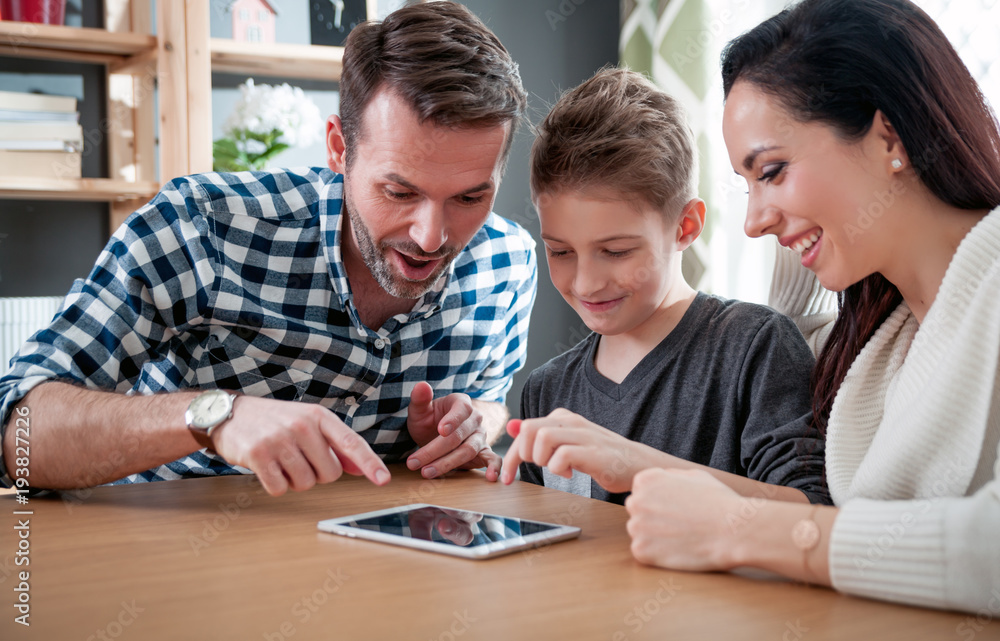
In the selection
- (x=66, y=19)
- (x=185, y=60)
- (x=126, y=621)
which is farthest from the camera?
(x=66, y=19)

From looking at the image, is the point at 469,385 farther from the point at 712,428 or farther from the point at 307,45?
the point at 307,45

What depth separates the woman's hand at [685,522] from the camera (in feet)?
2.63

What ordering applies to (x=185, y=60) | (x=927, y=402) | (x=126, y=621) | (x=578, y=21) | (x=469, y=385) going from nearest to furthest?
1. (x=126, y=621)
2. (x=927, y=402)
3. (x=469, y=385)
4. (x=185, y=60)
5. (x=578, y=21)

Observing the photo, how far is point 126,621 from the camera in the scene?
0.68m

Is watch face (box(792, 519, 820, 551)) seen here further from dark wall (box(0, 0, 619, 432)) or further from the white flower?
A: dark wall (box(0, 0, 619, 432))

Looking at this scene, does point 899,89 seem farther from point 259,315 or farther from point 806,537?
point 259,315

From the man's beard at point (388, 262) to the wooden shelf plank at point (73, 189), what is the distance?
1.27 meters

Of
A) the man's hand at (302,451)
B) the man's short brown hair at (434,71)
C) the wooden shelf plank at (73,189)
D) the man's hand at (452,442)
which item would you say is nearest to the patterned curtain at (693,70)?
the man's short brown hair at (434,71)

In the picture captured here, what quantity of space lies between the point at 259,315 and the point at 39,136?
1411mm

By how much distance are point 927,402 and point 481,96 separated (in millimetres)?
857

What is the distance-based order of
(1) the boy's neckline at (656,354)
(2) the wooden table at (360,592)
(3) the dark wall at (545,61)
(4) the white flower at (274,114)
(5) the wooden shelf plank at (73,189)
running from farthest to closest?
(3) the dark wall at (545,61) < (4) the white flower at (274,114) < (5) the wooden shelf plank at (73,189) < (1) the boy's neckline at (656,354) < (2) the wooden table at (360,592)

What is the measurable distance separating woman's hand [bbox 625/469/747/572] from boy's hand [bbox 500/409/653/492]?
0.12m

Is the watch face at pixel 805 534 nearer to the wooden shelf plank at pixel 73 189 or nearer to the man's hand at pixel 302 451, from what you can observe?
the man's hand at pixel 302 451

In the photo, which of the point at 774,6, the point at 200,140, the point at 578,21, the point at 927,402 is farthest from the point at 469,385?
the point at 578,21
